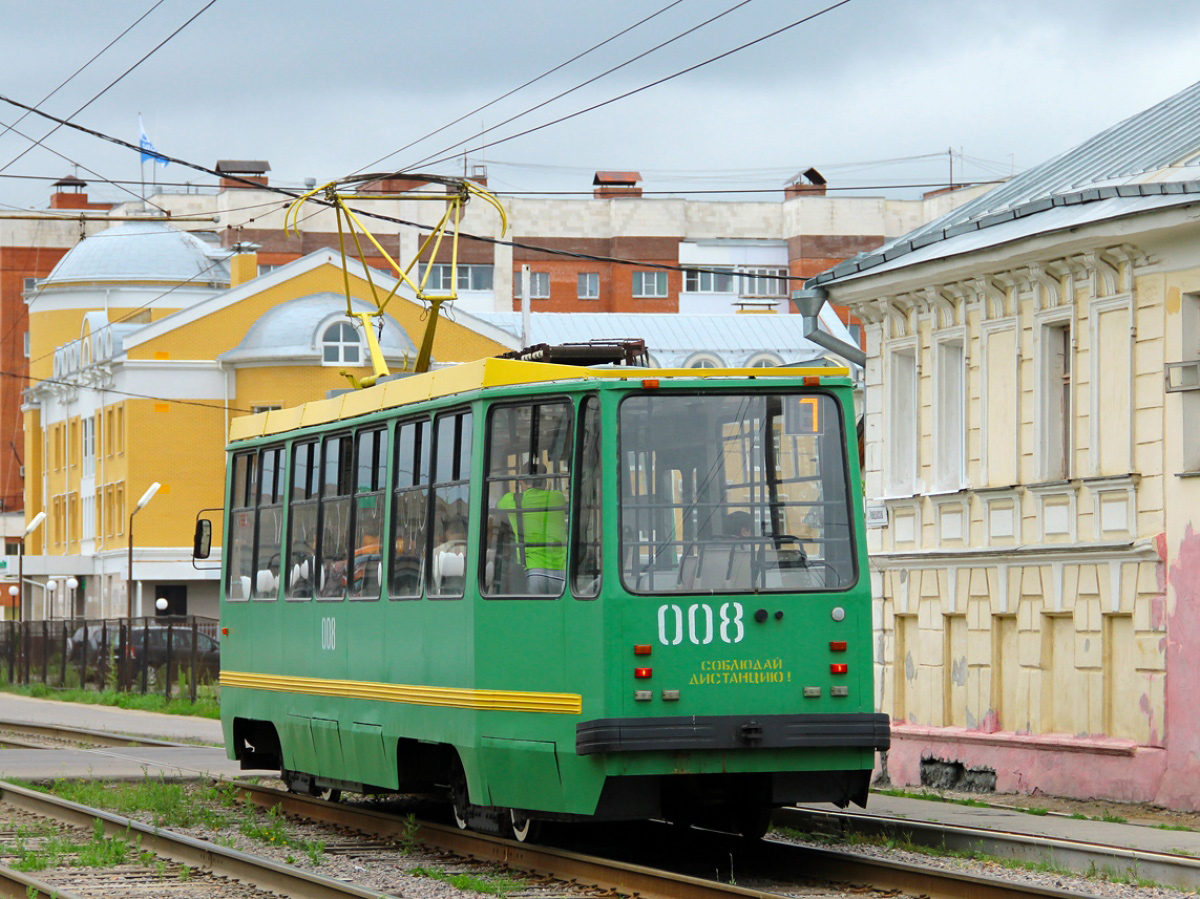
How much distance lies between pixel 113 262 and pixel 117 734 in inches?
2011

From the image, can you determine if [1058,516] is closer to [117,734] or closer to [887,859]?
[887,859]

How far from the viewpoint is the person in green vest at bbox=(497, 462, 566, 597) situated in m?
12.3

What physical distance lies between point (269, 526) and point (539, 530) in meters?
4.87

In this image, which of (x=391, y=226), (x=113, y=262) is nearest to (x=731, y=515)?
(x=113, y=262)

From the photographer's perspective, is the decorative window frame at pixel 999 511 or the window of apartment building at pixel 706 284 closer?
the decorative window frame at pixel 999 511

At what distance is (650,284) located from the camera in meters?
90.9

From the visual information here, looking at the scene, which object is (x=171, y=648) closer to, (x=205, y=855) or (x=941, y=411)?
(x=941, y=411)

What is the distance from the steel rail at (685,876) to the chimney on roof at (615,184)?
75915 mm

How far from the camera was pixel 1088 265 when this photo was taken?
18125mm

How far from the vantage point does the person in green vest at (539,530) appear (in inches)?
484

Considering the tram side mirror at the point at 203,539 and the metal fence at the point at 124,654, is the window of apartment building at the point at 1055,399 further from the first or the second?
the metal fence at the point at 124,654

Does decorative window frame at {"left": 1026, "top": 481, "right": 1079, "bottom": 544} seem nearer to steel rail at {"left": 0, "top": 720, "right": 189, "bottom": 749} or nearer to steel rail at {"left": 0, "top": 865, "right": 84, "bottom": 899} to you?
steel rail at {"left": 0, "top": 865, "right": 84, "bottom": 899}

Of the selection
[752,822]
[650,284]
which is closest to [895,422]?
[752,822]

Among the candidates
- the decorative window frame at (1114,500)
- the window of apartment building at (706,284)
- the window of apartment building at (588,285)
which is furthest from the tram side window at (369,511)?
the window of apartment building at (706,284)
